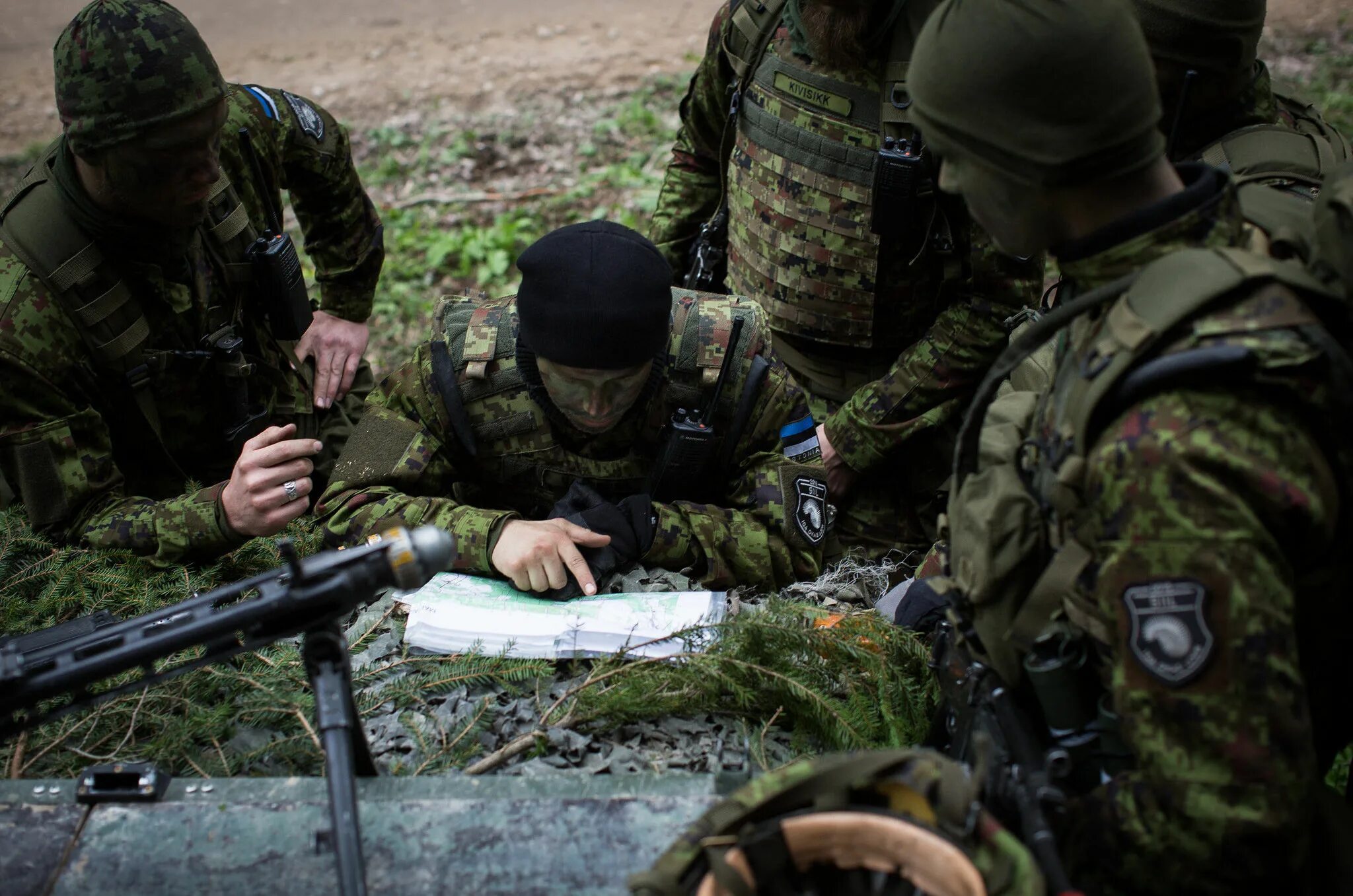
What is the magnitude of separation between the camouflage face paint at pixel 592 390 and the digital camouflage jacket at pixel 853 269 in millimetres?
817

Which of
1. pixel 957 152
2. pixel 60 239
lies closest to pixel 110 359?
pixel 60 239

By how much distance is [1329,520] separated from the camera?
5.16 feet

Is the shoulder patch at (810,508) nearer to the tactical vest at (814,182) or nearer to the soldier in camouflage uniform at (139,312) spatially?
the tactical vest at (814,182)

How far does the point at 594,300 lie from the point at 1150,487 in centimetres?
159

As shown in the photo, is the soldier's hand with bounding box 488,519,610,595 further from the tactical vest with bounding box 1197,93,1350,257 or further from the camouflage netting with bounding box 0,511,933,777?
the tactical vest with bounding box 1197,93,1350,257

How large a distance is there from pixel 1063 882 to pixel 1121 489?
1.88ft

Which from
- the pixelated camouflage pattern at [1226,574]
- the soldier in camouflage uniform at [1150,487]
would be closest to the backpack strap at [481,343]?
the soldier in camouflage uniform at [1150,487]

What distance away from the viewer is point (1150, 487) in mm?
1550

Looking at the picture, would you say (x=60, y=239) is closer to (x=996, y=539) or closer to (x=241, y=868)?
(x=241, y=868)

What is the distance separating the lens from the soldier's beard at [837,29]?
3170 mm

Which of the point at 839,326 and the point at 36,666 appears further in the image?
the point at 839,326

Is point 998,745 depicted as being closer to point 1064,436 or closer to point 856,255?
point 1064,436

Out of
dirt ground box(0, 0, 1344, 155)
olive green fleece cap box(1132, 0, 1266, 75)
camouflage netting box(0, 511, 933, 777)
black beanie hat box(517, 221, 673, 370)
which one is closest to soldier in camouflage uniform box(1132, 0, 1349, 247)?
olive green fleece cap box(1132, 0, 1266, 75)

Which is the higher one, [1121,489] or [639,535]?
[1121,489]
